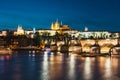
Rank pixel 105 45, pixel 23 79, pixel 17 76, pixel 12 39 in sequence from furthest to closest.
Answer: pixel 12 39, pixel 105 45, pixel 17 76, pixel 23 79

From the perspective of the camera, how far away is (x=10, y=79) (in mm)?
37812

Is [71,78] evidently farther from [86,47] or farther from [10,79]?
[86,47]

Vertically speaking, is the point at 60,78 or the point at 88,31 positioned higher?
the point at 88,31

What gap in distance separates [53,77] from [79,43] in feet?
250

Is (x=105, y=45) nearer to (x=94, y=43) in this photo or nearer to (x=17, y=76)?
(x=94, y=43)

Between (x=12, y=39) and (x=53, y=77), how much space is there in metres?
113

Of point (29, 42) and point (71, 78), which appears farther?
point (29, 42)

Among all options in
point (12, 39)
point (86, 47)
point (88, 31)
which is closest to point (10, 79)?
point (86, 47)

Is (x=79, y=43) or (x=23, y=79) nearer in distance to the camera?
(x=23, y=79)

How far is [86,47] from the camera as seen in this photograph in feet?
363

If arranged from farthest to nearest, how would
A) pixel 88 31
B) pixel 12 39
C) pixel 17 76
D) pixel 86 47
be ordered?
pixel 88 31, pixel 12 39, pixel 86 47, pixel 17 76

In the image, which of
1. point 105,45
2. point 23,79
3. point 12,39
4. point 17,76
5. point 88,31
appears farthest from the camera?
point 88,31

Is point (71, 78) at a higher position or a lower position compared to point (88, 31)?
lower

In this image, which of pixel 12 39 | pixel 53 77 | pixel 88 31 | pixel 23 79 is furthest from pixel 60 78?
pixel 88 31
